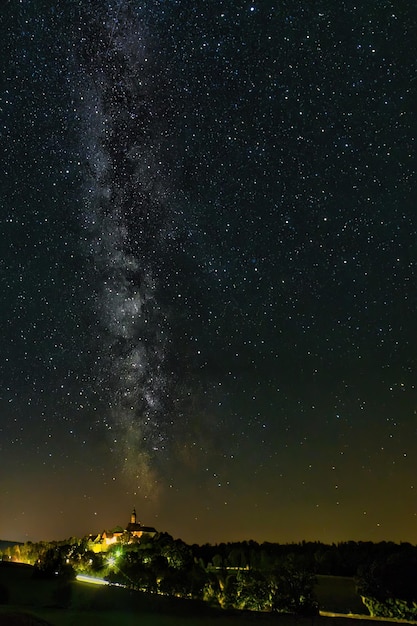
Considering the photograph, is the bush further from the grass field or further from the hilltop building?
the hilltop building

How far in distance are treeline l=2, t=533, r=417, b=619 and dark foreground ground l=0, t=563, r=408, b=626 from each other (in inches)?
131

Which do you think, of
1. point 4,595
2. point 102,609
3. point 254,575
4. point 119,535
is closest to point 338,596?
point 254,575

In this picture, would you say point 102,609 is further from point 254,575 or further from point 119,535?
point 119,535

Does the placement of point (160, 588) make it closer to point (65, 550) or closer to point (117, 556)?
point (117, 556)

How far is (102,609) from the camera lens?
32.0 metres

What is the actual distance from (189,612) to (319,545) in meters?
55.2

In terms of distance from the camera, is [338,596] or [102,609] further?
[338,596]

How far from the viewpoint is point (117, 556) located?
200 feet

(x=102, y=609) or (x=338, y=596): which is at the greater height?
(x=338, y=596)

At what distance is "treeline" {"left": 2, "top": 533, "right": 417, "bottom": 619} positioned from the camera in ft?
117

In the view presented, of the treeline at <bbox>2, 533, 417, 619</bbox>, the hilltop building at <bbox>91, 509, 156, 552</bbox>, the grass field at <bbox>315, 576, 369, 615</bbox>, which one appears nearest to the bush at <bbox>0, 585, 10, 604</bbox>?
the treeline at <bbox>2, 533, 417, 619</bbox>

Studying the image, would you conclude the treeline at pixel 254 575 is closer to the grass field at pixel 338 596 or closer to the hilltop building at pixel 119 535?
the grass field at pixel 338 596

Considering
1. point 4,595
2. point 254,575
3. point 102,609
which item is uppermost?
point 254,575

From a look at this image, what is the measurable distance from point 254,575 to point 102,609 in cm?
1006
